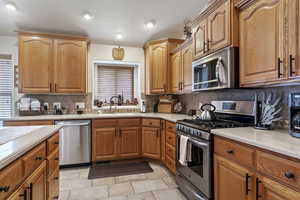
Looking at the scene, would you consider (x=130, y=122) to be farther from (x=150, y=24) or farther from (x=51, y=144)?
(x=150, y=24)

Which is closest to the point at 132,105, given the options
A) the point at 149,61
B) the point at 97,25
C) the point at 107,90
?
the point at 107,90

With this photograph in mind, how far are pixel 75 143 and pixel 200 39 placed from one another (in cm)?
267

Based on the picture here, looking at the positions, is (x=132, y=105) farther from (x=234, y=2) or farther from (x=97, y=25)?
(x=234, y=2)

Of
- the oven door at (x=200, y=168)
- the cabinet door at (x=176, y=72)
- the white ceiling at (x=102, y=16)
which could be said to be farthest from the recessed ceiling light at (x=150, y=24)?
the oven door at (x=200, y=168)

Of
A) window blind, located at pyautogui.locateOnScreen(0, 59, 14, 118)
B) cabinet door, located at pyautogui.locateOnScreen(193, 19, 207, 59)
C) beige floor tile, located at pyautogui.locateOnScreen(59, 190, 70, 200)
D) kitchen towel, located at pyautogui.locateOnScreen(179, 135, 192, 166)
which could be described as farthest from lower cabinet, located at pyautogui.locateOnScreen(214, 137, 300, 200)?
window blind, located at pyautogui.locateOnScreen(0, 59, 14, 118)

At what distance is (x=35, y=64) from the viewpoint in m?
3.20

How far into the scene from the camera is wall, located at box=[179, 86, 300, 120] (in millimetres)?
1671

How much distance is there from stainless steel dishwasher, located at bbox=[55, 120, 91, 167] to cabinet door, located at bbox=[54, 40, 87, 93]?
2.34 ft

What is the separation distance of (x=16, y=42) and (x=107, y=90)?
6.55 ft

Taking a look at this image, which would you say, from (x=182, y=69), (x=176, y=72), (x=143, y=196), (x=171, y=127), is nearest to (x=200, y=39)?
(x=182, y=69)

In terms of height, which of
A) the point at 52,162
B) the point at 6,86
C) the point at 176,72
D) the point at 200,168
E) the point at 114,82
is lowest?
the point at 200,168

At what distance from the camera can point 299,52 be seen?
1235mm

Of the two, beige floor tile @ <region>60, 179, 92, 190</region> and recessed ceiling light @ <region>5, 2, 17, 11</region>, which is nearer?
beige floor tile @ <region>60, 179, 92, 190</region>

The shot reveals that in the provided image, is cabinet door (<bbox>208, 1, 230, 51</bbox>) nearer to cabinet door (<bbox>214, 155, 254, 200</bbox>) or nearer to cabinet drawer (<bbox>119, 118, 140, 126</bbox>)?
cabinet door (<bbox>214, 155, 254, 200</bbox>)
